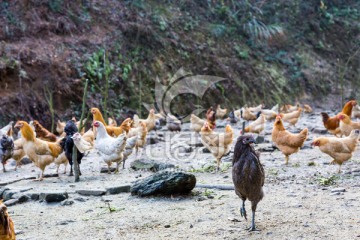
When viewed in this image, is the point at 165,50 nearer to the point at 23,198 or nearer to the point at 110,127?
the point at 110,127

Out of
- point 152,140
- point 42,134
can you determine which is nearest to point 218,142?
point 42,134

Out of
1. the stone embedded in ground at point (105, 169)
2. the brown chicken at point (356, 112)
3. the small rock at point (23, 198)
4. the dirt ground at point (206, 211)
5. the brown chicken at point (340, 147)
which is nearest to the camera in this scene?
the dirt ground at point (206, 211)

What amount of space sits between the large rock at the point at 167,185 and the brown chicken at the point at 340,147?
9.48 ft

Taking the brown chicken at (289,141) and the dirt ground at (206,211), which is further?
the brown chicken at (289,141)

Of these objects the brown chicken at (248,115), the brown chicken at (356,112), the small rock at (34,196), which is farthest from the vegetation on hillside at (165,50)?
the small rock at (34,196)

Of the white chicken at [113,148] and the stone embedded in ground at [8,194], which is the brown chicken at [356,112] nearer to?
the white chicken at [113,148]

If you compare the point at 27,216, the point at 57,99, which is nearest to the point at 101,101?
the point at 57,99

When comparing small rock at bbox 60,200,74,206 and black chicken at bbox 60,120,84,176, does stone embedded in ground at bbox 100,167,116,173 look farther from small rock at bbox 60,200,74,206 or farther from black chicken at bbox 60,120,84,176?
small rock at bbox 60,200,74,206

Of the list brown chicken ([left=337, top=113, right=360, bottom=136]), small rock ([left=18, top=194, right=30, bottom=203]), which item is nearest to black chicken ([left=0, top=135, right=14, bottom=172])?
small rock ([left=18, top=194, right=30, bottom=203])

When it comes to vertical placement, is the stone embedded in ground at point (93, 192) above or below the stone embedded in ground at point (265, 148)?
below

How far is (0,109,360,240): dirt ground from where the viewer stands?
5277mm

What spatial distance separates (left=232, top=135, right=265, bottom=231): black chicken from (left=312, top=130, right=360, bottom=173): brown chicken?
3.34 metres

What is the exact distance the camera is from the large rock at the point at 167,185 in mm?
6863

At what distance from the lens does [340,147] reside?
328 inches
